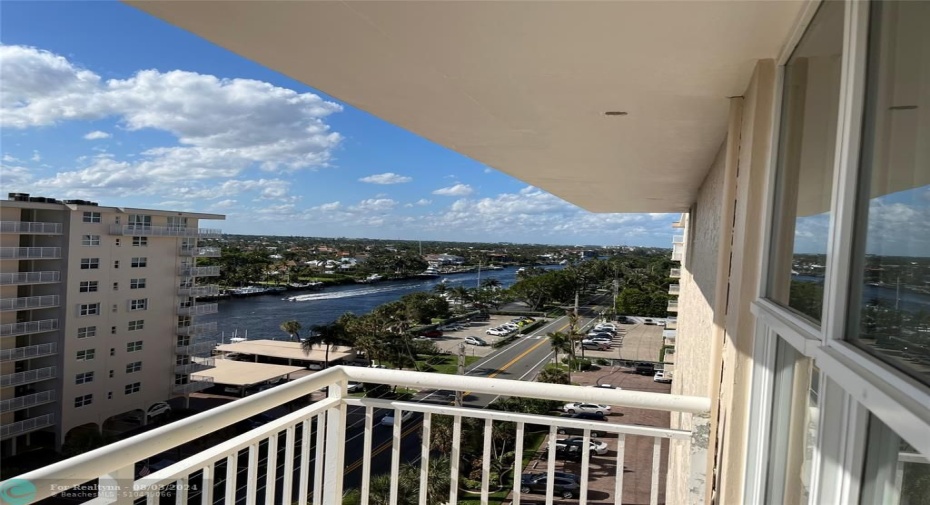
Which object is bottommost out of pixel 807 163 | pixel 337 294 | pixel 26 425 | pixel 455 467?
pixel 26 425

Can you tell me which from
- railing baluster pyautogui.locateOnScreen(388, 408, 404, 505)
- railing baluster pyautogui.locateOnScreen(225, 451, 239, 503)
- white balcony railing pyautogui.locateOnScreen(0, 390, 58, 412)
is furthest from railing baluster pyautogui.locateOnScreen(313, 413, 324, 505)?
white balcony railing pyautogui.locateOnScreen(0, 390, 58, 412)

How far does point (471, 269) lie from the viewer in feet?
201

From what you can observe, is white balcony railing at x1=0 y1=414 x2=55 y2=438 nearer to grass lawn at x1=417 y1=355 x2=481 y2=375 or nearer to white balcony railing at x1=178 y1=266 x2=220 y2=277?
white balcony railing at x1=178 y1=266 x2=220 y2=277

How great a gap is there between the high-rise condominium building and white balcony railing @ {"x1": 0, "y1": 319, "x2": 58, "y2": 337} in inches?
1.5

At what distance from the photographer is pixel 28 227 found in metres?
15.3

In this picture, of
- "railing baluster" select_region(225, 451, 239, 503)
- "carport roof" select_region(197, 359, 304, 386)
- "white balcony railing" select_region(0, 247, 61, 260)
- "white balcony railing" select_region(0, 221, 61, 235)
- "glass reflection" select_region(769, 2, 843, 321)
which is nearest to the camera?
"glass reflection" select_region(769, 2, 843, 321)

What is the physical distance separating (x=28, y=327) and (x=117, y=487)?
19796 millimetres

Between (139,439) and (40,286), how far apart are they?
19281 millimetres

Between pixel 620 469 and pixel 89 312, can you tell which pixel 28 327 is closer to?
pixel 89 312

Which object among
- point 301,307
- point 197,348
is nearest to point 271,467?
point 197,348

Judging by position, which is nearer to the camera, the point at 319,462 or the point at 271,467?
the point at 271,467

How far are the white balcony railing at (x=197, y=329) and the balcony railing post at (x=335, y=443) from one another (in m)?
21.4

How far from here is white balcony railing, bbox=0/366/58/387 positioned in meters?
16.5

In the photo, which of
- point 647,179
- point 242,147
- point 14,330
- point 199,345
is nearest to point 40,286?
point 14,330
